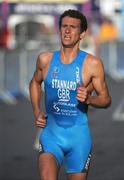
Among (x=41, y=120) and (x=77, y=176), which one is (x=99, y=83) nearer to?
(x=41, y=120)

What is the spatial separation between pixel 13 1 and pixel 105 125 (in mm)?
16791

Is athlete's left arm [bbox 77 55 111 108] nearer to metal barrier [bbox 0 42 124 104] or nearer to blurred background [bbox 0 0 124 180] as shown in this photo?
blurred background [bbox 0 0 124 180]

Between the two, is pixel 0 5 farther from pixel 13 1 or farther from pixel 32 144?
pixel 32 144

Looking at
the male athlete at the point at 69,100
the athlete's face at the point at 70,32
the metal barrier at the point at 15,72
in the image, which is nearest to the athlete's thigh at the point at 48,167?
the male athlete at the point at 69,100

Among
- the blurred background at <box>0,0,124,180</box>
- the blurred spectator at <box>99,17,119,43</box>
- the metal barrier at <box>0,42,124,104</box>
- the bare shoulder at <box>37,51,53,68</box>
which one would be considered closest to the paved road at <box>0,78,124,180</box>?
the blurred background at <box>0,0,124,180</box>

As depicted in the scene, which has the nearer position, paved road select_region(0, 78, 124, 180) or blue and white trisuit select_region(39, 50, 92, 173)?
blue and white trisuit select_region(39, 50, 92, 173)

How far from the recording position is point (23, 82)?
2083 cm

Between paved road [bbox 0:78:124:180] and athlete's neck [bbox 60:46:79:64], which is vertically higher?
athlete's neck [bbox 60:46:79:64]

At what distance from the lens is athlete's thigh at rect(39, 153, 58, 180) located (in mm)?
6254

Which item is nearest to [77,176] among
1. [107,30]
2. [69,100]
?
[69,100]

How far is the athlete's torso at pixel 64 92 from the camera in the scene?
21.0 ft

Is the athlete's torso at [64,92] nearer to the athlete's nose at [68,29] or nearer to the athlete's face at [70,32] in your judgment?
the athlete's face at [70,32]

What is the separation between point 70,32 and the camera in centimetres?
634

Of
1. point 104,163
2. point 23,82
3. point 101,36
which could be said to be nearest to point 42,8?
point 101,36
